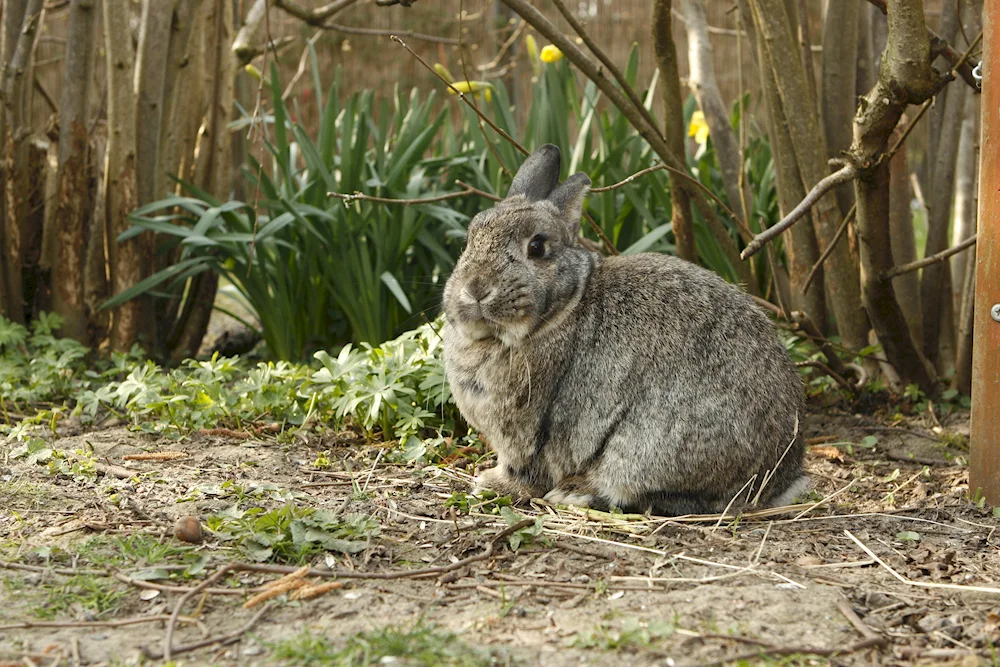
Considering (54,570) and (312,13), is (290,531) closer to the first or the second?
(54,570)

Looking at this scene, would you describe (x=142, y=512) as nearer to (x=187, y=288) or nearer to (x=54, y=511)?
(x=54, y=511)

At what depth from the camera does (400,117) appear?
20.1ft

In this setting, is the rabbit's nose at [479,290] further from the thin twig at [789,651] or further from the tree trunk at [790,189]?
the tree trunk at [790,189]

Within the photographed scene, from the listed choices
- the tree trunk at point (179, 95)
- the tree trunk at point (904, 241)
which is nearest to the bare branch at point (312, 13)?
the tree trunk at point (179, 95)

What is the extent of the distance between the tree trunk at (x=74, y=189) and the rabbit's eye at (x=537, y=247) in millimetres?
2883

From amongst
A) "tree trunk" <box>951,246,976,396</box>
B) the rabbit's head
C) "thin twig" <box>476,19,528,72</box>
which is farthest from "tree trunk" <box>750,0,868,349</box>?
"thin twig" <box>476,19,528,72</box>

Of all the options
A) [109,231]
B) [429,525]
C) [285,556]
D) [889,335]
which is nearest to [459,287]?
[429,525]

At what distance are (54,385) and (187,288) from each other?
123 centimetres

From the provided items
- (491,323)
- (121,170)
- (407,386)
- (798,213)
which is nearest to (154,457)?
(407,386)

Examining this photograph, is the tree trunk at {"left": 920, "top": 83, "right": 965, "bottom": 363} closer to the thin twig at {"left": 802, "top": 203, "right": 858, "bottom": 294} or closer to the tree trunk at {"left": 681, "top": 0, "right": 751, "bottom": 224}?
the thin twig at {"left": 802, "top": 203, "right": 858, "bottom": 294}

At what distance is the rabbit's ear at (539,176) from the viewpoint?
3.70m

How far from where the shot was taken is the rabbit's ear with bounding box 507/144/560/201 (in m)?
3.70

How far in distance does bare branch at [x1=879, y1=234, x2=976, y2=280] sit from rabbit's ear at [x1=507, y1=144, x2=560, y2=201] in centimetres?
145

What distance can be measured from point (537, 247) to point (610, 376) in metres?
0.48
